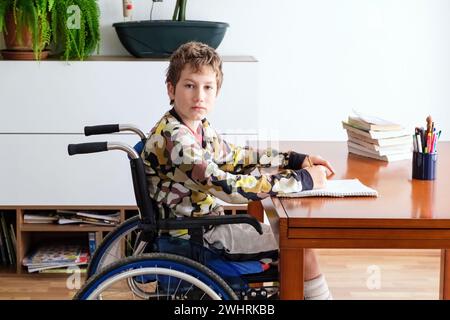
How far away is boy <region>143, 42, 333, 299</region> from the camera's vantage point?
212 cm

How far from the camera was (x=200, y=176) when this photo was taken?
2.11 m

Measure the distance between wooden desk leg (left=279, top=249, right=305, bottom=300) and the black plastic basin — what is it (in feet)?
6.13

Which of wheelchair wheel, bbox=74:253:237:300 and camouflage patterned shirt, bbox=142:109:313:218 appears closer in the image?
wheelchair wheel, bbox=74:253:237:300

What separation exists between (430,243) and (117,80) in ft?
6.60

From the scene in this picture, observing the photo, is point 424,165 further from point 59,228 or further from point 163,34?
point 59,228

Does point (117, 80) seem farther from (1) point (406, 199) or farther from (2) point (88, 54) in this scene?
(1) point (406, 199)

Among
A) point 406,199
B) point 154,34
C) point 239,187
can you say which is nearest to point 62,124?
point 154,34

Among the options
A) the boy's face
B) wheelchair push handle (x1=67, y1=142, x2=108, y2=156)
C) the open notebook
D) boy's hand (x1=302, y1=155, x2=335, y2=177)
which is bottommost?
the open notebook

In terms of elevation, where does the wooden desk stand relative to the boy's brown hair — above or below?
below

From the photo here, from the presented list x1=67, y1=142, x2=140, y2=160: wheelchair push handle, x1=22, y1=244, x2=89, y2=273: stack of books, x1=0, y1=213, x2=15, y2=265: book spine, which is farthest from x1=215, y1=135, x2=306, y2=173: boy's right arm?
x1=0, y1=213, x2=15, y2=265: book spine

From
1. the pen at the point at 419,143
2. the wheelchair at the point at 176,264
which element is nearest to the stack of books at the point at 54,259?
the wheelchair at the point at 176,264

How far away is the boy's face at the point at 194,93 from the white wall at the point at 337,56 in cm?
169

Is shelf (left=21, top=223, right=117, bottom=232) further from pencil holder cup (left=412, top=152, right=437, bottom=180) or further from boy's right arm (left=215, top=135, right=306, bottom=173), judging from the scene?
pencil holder cup (left=412, top=152, right=437, bottom=180)

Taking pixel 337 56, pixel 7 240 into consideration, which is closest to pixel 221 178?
pixel 7 240
